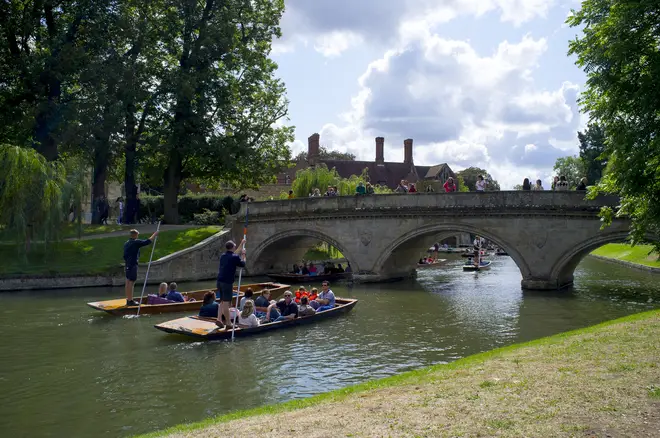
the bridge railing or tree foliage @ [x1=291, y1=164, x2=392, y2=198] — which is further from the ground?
tree foliage @ [x1=291, y1=164, x2=392, y2=198]

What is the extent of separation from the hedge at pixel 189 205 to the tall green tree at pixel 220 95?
306 inches

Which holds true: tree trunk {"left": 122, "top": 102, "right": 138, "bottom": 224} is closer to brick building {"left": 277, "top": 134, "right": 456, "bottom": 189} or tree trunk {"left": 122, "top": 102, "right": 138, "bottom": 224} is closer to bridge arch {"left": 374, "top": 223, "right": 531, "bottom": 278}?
bridge arch {"left": 374, "top": 223, "right": 531, "bottom": 278}

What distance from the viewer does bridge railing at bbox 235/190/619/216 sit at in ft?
70.1

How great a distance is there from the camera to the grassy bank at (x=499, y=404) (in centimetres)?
566

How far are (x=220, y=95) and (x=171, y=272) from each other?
9.37 meters

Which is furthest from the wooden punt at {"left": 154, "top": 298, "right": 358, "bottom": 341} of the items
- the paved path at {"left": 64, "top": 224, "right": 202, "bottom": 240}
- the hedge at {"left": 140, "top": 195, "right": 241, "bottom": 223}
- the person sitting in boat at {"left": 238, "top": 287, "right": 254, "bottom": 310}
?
the hedge at {"left": 140, "top": 195, "right": 241, "bottom": 223}

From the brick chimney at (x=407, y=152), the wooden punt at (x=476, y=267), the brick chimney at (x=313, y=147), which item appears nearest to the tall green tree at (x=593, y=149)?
the brick chimney at (x=407, y=152)

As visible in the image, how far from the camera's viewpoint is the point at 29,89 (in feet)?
84.4

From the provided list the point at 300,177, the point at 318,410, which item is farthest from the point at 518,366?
the point at 300,177

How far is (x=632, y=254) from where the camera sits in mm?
36656

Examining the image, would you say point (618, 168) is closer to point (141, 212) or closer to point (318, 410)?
point (318, 410)

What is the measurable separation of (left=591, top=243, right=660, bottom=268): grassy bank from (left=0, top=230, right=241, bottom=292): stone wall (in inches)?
810

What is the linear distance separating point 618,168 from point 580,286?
13.6m

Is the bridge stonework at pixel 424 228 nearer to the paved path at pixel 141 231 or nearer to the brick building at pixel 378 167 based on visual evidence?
the paved path at pixel 141 231
